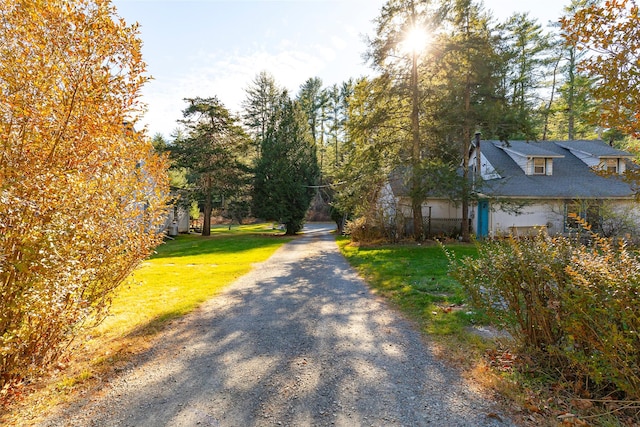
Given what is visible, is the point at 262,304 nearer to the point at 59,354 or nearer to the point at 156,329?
the point at 156,329

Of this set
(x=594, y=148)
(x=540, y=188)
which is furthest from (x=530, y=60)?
(x=540, y=188)

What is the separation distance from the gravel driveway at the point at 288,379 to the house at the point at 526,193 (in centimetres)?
1120

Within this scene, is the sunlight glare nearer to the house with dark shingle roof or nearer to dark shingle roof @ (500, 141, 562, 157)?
the house with dark shingle roof

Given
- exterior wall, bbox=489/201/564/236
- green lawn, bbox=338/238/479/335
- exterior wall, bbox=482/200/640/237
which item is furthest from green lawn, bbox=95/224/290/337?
exterior wall, bbox=489/201/564/236

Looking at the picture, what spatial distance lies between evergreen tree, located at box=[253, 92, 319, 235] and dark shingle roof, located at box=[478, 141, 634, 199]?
1232 cm

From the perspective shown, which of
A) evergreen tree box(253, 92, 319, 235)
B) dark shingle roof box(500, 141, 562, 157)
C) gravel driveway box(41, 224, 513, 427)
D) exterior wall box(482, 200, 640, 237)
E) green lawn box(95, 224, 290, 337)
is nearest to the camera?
gravel driveway box(41, 224, 513, 427)

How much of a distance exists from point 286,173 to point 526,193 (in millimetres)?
15062

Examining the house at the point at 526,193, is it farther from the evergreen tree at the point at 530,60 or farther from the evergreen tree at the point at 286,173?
the evergreen tree at the point at 286,173

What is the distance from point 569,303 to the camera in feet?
8.43

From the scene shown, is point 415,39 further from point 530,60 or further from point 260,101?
point 260,101

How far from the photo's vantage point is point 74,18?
301cm

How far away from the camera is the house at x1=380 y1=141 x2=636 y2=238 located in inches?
606

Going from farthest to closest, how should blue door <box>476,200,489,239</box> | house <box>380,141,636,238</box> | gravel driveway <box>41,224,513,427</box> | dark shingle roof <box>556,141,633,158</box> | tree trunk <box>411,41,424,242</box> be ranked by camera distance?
dark shingle roof <box>556,141,633,158</box> → blue door <box>476,200,489,239</box> → house <box>380,141,636,238</box> → tree trunk <box>411,41,424,242</box> → gravel driveway <box>41,224,513,427</box>

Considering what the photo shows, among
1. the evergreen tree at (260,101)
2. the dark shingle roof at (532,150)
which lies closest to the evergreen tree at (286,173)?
the dark shingle roof at (532,150)
